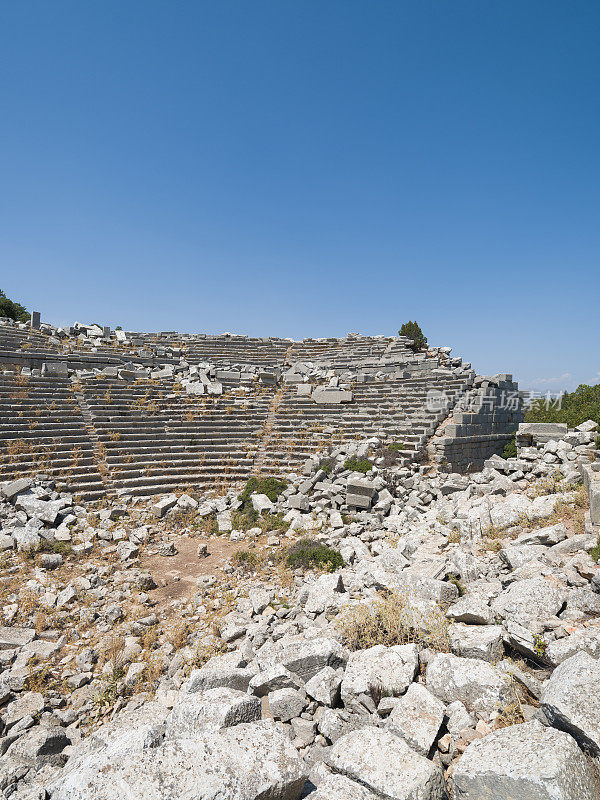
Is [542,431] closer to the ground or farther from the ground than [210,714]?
farther from the ground

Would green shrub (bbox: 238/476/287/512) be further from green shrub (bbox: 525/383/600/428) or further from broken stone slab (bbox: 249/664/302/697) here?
green shrub (bbox: 525/383/600/428)

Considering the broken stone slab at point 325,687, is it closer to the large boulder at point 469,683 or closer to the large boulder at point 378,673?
the large boulder at point 378,673

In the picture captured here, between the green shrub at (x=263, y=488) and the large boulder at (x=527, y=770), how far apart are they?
990cm

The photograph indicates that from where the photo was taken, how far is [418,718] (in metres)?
3.22

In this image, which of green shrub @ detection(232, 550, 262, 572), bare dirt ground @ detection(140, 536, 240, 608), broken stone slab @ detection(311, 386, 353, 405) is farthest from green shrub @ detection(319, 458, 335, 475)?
broken stone slab @ detection(311, 386, 353, 405)

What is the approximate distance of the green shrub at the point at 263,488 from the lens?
1248cm

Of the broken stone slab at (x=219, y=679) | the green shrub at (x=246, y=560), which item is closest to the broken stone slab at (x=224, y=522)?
the green shrub at (x=246, y=560)

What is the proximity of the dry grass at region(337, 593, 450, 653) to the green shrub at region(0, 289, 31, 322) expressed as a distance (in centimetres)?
3608

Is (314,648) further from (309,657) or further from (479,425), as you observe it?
(479,425)

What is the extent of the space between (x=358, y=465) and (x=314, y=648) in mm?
8291

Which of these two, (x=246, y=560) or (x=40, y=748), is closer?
(x=40, y=748)

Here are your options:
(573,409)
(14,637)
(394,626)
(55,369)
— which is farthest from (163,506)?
(573,409)

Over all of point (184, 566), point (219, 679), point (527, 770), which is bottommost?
point (184, 566)

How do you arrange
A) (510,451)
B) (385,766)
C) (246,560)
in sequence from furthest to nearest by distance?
(510,451)
(246,560)
(385,766)
